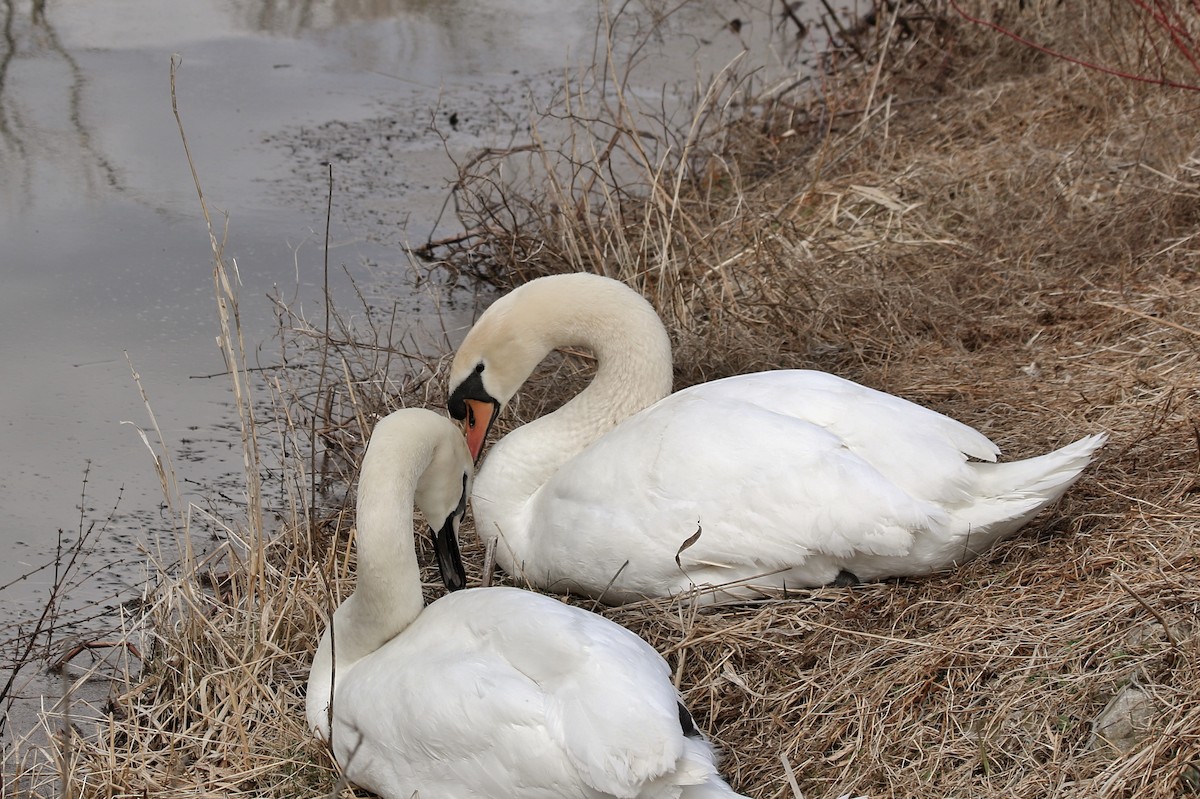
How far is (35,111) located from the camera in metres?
7.28

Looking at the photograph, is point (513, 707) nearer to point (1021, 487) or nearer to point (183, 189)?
point (1021, 487)

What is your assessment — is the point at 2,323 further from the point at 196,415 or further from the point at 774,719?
the point at 774,719

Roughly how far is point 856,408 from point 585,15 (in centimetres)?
699

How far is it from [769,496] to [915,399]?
4.60ft

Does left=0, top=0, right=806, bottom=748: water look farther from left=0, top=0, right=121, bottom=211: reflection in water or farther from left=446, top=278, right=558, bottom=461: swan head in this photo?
left=446, top=278, right=558, bottom=461: swan head

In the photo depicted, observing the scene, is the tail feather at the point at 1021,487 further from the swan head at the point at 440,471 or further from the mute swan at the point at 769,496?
the swan head at the point at 440,471

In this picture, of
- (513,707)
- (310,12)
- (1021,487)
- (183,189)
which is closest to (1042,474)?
(1021,487)

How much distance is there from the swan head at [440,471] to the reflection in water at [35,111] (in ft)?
12.5

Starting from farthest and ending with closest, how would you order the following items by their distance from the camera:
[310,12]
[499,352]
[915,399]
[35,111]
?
[310,12] < [35,111] < [915,399] < [499,352]

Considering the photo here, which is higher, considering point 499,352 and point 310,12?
point 310,12

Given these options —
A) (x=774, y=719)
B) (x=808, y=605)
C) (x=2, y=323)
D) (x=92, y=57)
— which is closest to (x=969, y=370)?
(x=808, y=605)

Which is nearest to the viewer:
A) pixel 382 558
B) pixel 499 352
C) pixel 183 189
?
pixel 382 558

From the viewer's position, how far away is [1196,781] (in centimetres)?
254

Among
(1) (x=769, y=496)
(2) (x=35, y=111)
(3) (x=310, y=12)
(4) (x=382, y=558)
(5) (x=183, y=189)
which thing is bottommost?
(5) (x=183, y=189)
